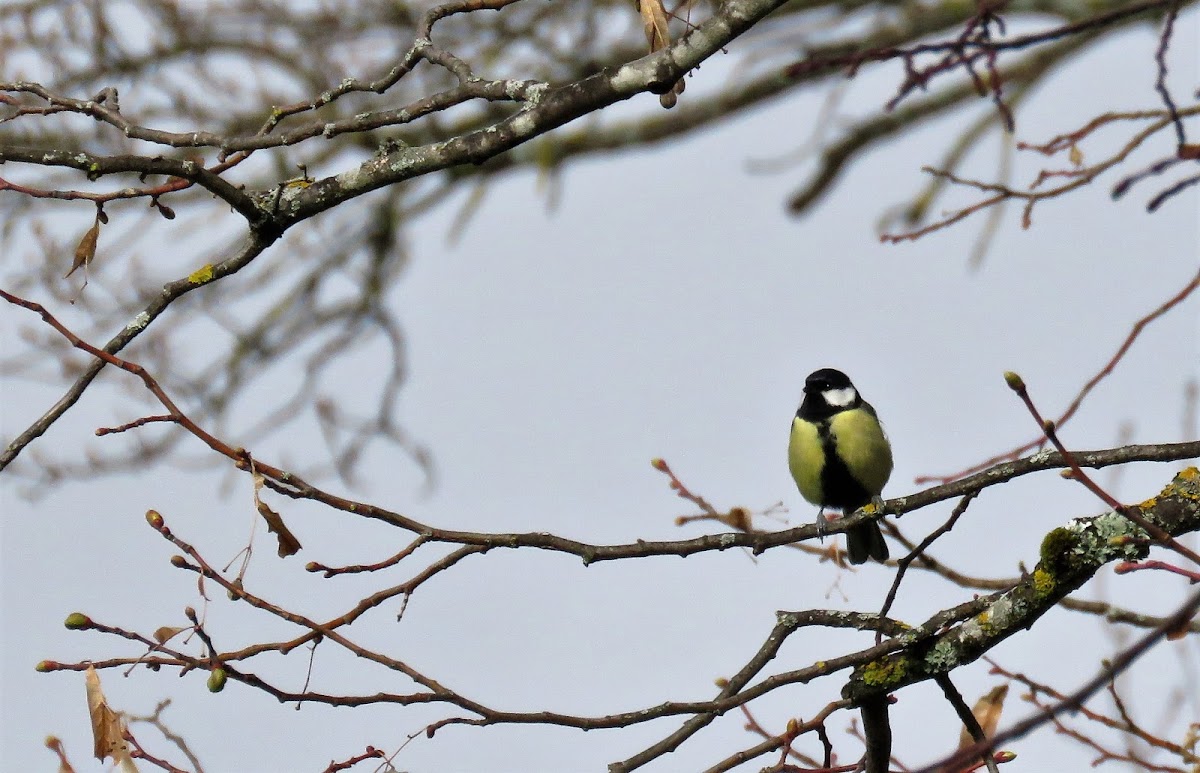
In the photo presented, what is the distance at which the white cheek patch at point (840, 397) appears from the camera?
5.48m

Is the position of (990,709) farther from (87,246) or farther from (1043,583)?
(87,246)

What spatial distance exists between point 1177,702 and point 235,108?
502 centimetres

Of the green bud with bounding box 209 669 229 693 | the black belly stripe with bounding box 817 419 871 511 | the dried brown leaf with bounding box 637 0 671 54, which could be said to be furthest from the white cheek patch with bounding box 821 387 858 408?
the green bud with bounding box 209 669 229 693

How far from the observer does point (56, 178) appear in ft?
19.5

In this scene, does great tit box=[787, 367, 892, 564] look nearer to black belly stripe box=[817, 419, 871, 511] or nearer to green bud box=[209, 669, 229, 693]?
black belly stripe box=[817, 419, 871, 511]

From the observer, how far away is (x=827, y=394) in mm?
5551

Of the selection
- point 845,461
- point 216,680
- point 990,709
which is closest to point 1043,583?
point 990,709

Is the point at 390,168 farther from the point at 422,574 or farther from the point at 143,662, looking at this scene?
the point at 143,662

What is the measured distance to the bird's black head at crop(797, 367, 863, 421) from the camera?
215 inches

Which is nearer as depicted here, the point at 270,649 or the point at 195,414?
the point at 270,649

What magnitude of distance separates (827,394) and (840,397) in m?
0.06

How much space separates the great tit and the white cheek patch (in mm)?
11

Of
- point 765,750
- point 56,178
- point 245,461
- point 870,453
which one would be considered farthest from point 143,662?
→ point 56,178

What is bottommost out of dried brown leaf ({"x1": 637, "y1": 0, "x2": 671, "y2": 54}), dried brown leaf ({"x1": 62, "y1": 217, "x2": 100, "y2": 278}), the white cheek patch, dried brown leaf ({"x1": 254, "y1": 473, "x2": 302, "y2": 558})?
dried brown leaf ({"x1": 254, "y1": 473, "x2": 302, "y2": 558})
